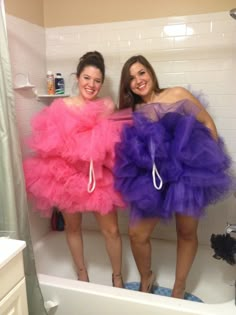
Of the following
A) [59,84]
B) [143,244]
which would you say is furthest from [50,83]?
[143,244]

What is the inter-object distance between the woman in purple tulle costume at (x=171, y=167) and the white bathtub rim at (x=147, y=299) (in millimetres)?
293

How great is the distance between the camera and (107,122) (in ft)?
4.44

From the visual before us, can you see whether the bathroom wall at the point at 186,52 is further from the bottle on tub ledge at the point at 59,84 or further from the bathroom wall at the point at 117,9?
the bottle on tub ledge at the point at 59,84

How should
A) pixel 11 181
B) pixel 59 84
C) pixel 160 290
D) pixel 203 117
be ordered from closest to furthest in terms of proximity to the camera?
pixel 11 181
pixel 203 117
pixel 160 290
pixel 59 84

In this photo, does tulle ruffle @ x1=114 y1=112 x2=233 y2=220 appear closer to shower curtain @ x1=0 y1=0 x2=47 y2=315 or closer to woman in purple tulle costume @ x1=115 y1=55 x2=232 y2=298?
woman in purple tulle costume @ x1=115 y1=55 x2=232 y2=298

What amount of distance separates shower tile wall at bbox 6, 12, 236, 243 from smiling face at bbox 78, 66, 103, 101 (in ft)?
1.23

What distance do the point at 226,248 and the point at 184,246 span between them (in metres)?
0.23

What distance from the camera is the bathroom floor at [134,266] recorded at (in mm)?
1638

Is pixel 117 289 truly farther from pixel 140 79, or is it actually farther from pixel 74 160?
pixel 140 79

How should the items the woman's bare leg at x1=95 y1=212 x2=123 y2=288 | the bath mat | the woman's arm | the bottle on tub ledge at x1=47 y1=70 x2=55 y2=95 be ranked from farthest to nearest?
the bottle on tub ledge at x1=47 y1=70 x2=55 y2=95 → the bath mat → the woman's bare leg at x1=95 y1=212 x2=123 y2=288 → the woman's arm

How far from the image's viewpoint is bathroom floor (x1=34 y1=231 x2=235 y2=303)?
1638 millimetres

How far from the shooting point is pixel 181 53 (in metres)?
1.75

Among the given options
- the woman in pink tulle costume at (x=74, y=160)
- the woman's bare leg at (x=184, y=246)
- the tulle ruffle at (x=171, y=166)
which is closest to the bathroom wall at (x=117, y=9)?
the woman in pink tulle costume at (x=74, y=160)

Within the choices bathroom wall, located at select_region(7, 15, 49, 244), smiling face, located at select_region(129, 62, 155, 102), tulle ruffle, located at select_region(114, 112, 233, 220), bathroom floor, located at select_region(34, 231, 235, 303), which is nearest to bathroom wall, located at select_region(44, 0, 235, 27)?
bathroom wall, located at select_region(7, 15, 49, 244)
